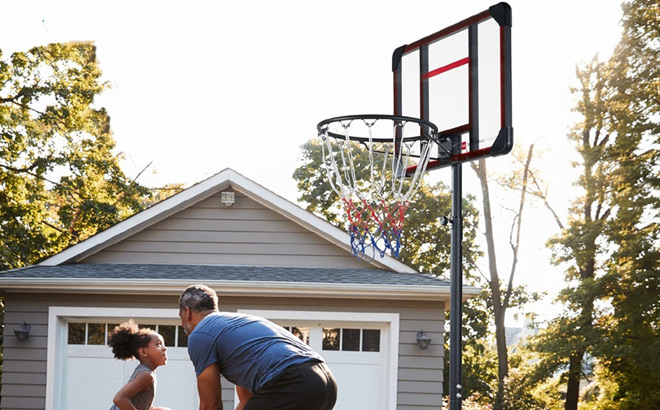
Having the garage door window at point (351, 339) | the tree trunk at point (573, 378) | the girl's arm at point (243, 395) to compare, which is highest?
the girl's arm at point (243, 395)

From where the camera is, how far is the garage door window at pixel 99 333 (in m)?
10.9

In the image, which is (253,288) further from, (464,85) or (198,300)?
(198,300)

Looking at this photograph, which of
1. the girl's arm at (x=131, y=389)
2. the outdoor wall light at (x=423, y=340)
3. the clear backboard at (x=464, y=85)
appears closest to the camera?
the girl's arm at (x=131, y=389)

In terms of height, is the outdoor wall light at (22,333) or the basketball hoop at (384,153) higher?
the basketball hoop at (384,153)

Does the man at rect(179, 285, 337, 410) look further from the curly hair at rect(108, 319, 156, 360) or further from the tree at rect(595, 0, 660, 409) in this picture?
the tree at rect(595, 0, 660, 409)

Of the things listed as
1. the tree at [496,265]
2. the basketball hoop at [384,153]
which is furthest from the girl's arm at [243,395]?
the tree at [496,265]

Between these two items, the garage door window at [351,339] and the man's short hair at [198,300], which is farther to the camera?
the garage door window at [351,339]

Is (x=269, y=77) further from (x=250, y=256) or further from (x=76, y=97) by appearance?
(x=250, y=256)

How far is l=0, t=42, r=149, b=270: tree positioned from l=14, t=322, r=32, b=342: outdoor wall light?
6979mm

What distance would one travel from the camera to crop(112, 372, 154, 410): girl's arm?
5.00m

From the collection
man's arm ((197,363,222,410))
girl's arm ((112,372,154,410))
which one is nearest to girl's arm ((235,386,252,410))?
man's arm ((197,363,222,410))

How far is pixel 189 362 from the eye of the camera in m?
10.7

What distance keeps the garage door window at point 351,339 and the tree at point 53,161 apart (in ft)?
30.0

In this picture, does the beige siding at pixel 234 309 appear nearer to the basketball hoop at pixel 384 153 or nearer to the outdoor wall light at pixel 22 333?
the outdoor wall light at pixel 22 333
